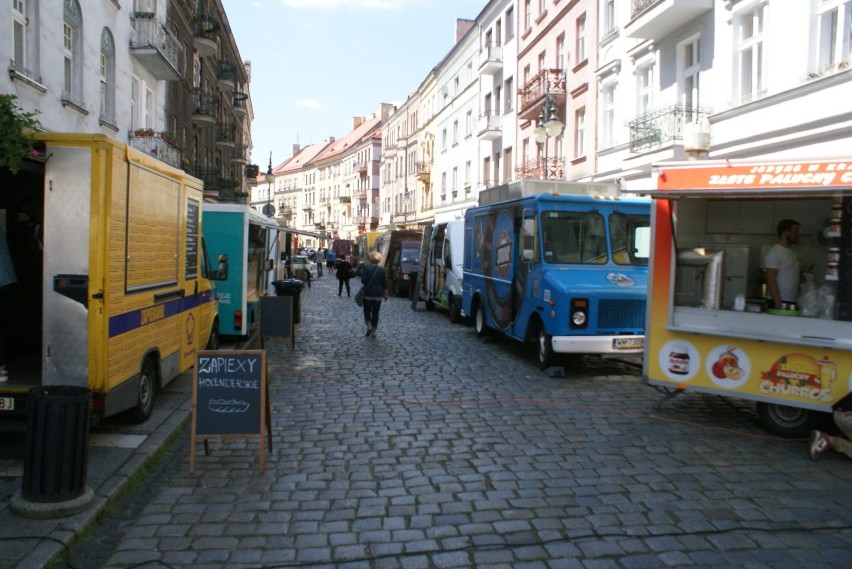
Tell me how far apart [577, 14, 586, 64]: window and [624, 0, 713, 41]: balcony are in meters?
5.78

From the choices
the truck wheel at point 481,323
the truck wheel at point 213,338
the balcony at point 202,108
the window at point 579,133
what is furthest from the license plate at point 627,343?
the balcony at point 202,108

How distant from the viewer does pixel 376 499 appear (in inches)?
203

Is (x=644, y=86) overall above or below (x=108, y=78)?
above

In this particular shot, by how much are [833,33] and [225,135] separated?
3657 centimetres

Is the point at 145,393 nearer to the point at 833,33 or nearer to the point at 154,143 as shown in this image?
the point at 833,33

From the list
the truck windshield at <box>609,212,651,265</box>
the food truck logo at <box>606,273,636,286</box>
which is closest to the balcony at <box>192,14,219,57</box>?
the truck windshield at <box>609,212,651,265</box>

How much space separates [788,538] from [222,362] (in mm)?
4321

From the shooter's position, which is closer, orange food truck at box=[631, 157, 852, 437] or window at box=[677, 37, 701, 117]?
orange food truck at box=[631, 157, 852, 437]

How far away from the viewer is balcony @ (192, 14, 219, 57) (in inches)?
1294

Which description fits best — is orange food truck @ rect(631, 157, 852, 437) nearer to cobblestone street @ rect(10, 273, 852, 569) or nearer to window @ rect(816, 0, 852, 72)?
cobblestone street @ rect(10, 273, 852, 569)

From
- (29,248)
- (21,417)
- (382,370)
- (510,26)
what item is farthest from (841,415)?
(510,26)

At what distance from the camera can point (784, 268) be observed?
7.20 metres

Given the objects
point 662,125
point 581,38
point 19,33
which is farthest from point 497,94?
point 19,33

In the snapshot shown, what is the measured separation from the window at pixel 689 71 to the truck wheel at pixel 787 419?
1236 centimetres
